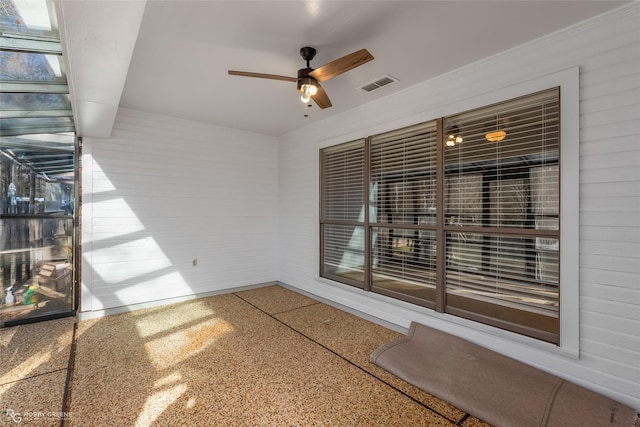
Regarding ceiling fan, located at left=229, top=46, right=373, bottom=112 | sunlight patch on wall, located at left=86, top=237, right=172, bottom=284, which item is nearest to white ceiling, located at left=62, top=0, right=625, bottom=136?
ceiling fan, located at left=229, top=46, right=373, bottom=112

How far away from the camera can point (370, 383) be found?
8.21 ft

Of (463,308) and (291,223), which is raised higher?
(291,223)

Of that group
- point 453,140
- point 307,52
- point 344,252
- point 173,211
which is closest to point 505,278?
point 453,140

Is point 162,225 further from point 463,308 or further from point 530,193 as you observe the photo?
point 530,193

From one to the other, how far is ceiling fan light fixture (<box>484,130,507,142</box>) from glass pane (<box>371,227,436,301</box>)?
3.75 ft

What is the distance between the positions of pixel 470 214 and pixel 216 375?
290 cm

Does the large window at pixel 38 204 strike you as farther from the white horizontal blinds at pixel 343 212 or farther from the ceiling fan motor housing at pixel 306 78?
the white horizontal blinds at pixel 343 212

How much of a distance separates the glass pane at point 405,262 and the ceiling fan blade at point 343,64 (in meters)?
2.03

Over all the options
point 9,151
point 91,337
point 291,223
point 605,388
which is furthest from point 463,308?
point 9,151

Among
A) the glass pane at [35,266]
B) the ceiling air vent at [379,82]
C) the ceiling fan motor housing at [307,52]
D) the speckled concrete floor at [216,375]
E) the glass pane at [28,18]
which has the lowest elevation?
the speckled concrete floor at [216,375]

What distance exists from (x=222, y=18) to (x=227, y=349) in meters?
3.06

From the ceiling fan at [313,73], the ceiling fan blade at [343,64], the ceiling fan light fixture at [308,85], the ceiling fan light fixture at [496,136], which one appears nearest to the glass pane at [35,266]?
the ceiling fan at [313,73]

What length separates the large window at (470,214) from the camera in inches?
102

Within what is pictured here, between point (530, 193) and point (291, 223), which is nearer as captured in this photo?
point (530, 193)
